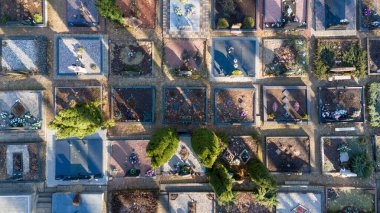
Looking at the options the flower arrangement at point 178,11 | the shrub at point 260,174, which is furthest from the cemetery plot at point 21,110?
the shrub at point 260,174

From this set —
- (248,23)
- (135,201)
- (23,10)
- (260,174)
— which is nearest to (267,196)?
(260,174)

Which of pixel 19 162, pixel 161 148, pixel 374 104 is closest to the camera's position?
pixel 161 148

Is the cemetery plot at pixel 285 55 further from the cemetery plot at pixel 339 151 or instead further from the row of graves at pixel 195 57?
the cemetery plot at pixel 339 151

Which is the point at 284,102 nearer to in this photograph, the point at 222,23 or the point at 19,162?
the point at 222,23

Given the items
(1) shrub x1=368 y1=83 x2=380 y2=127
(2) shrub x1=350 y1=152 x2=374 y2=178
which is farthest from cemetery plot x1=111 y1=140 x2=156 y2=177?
(1) shrub x1=368 y1=83 x2=380 y2=127

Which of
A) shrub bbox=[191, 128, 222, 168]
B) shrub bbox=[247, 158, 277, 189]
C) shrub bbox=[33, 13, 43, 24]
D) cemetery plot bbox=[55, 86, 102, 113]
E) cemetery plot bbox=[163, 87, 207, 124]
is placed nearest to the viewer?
shrub bbox=[191, 128, 222, 168]

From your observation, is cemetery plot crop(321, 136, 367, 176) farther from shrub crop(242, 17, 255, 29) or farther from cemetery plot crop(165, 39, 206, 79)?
cemetery plot crop(165, 39, 206, 79)
